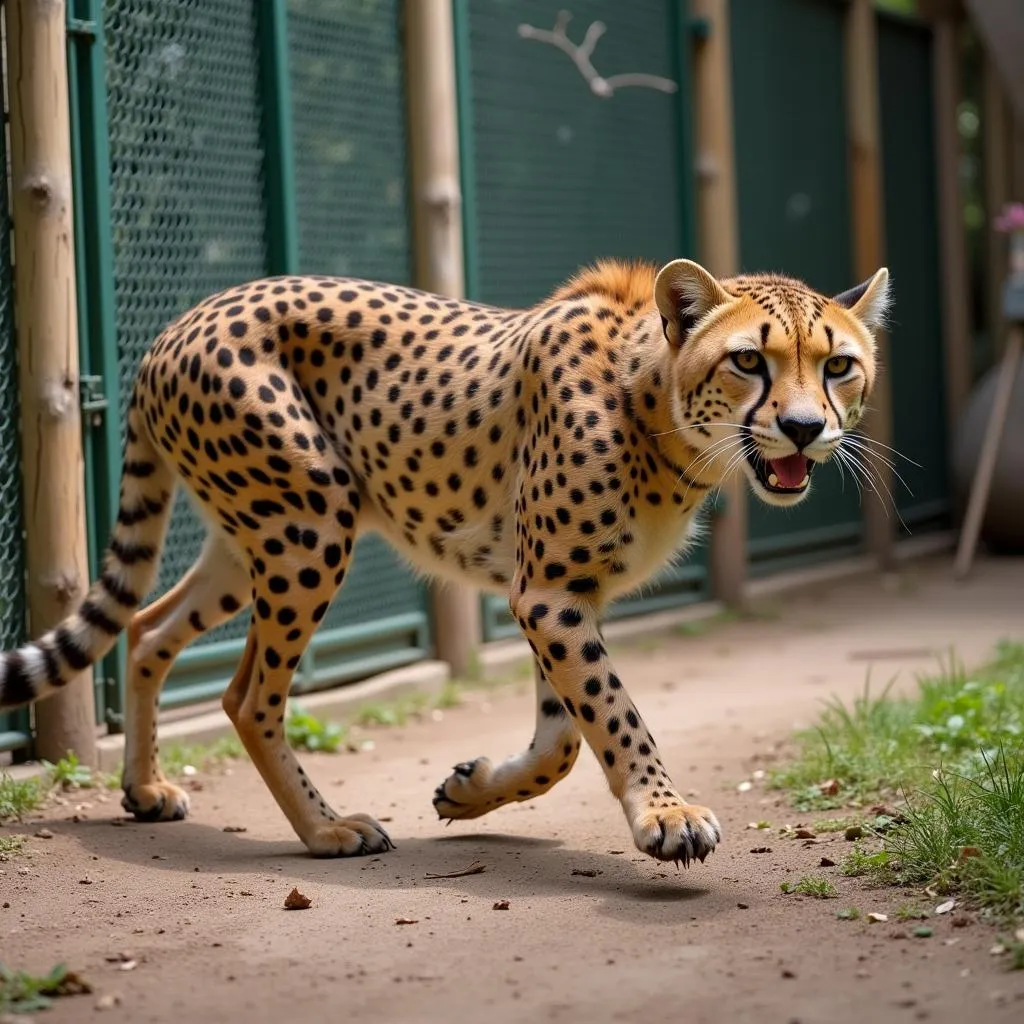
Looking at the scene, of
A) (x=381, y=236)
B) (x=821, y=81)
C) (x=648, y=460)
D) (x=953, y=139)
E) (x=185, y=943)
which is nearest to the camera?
(x=185, y=943)

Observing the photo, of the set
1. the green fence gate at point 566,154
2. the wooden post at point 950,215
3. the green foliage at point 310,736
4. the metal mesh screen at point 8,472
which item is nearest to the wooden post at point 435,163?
the green fence gate at point 566,154

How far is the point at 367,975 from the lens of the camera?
3.43 m

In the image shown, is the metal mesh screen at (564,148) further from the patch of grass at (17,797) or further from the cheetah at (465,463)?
the patch of grass at (17,797)

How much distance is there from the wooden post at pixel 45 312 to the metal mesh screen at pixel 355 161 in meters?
1.48

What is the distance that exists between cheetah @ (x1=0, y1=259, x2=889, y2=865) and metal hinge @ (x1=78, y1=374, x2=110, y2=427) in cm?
60

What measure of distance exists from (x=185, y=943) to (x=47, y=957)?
303mm

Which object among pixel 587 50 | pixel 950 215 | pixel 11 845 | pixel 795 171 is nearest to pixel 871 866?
pixel 11 845

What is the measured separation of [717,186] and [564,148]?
1.30 meters

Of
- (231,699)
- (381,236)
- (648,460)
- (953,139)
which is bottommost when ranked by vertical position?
(231,699)

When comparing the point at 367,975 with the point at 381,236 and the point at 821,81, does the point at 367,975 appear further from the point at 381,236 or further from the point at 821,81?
the point at 821,81

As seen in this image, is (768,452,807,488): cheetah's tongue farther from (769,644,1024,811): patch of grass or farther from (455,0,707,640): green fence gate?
(455,0,707,640): green fence gate

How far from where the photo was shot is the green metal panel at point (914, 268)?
463 inches

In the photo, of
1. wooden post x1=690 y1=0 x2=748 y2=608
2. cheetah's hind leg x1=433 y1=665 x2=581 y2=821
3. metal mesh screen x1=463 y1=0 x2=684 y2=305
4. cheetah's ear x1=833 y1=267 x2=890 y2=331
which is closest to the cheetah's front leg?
cheetah's hind leg x1=433 y1=665 x2=581 y2=821

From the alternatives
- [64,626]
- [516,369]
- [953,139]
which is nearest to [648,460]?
[516,369]
